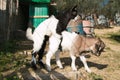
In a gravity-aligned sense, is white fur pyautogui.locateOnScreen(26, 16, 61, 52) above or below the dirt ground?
above

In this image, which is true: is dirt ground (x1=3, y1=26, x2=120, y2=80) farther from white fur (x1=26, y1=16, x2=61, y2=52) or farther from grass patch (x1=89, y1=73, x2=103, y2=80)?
white fur (x1=26, y1=16, x2=61, y2=52)

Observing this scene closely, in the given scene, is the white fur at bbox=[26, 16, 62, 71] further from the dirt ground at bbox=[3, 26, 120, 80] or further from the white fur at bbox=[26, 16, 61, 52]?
the dirt ground at bbox=[3, 26, 120, 80]

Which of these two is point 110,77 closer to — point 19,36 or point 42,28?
point 42,28

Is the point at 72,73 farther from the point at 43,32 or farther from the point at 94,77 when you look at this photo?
the point at 43,32

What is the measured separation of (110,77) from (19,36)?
35.6 ft

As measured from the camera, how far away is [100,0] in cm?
3866

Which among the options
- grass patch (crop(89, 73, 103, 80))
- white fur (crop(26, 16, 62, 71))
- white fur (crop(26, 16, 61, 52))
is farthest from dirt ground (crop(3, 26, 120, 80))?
white fur (crop(26, 16, 61, 52))

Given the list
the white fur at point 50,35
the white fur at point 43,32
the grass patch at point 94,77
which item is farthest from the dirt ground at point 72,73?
the white fur at point 43,32

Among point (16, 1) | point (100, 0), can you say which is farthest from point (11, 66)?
point (100, 0)

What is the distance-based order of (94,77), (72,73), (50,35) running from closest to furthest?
(94,77)
(72,73)
(50,35)

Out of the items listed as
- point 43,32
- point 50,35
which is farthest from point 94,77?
point 43,32

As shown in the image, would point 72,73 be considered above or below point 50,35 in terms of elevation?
below

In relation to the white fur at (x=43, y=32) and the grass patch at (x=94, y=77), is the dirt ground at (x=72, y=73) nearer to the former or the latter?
the grass patch at (x=94, y=77)

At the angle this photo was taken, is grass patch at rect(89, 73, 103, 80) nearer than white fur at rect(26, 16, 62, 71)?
Yes
